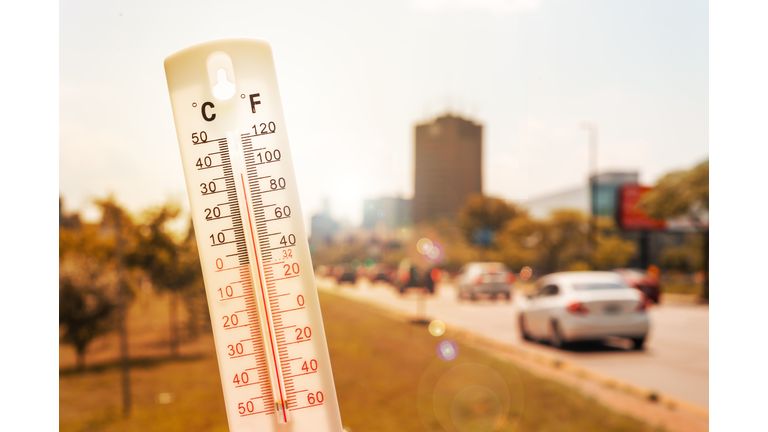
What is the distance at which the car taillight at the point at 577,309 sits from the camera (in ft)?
22.9

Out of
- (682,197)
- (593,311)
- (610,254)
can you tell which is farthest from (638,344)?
(610,254)

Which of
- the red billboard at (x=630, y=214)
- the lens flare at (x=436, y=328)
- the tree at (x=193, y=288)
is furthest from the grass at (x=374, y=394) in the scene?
the red billboard at (x=630, y=214)

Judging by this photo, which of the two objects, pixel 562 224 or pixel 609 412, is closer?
pixel 609 412

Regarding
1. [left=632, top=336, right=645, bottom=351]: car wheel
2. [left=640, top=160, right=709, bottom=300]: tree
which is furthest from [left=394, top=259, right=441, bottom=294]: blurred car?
[left=632, top=336, right=645, bottom=351]: car wheel

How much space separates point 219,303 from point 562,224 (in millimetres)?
30442

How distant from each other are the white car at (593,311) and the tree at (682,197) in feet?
34.4

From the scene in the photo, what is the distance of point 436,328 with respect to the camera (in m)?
9.83

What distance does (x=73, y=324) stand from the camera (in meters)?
5.22

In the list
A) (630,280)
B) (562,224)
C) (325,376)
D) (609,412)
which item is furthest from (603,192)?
(325,376)

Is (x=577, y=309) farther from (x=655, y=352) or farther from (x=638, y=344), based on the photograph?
(x=655, y=352)

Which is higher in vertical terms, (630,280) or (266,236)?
(266,236)

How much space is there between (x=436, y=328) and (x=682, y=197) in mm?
11148

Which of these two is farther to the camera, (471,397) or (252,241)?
(471,397)

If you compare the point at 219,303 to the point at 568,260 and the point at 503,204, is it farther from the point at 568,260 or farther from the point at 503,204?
the point at 503,204
